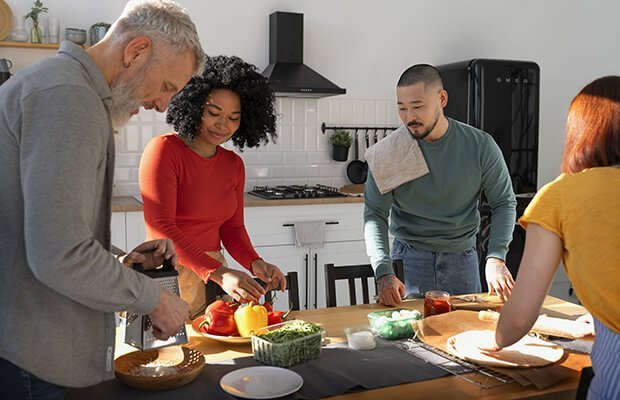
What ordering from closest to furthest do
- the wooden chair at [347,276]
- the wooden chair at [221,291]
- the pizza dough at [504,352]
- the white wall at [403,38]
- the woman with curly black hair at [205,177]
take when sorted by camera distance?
the pizza dough at [504,352]
the woman with curly black hair at [205,177]
the wooden chair at [221,291]
the wooden chair at [347,276]
the white wall at [403,38]

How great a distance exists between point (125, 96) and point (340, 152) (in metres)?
3.46

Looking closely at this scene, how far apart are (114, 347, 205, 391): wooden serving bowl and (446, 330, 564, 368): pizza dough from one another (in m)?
0.66

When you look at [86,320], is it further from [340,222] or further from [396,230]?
[340,222]

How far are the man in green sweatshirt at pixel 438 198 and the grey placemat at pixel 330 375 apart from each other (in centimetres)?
92

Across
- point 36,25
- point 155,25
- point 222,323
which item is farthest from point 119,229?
point 155,25

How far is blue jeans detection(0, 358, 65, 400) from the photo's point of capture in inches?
50.3

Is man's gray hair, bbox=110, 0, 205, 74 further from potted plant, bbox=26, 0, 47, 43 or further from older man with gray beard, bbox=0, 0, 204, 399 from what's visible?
potted plant, bbox=26, 0, 47, 43

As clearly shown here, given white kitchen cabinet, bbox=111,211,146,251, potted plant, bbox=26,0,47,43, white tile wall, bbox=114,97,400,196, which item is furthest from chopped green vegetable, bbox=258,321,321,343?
potted plant, bbox=26,0,47,43

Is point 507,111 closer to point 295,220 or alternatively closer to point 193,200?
point 295,220

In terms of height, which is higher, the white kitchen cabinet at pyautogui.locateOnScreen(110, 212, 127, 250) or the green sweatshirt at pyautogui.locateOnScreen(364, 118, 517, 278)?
the green sweatshirt at pyautogui.locateOnScreen(364, 118, 517, 278)

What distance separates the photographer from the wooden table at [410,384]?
1.50m

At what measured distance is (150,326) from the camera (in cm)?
145

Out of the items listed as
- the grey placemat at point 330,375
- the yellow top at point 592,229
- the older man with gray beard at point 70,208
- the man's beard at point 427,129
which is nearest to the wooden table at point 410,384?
the grey placemat at point 330,375

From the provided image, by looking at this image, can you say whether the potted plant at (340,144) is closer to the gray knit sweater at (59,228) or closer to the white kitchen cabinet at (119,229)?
the white kitchen cabinet at (119,229)
